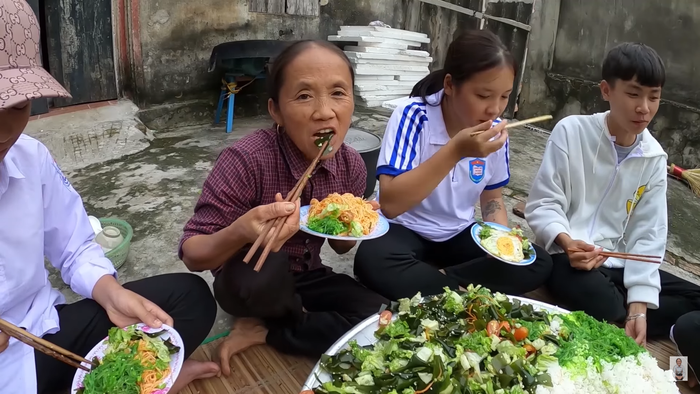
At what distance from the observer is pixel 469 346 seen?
1655mm

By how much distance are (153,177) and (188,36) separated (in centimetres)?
240

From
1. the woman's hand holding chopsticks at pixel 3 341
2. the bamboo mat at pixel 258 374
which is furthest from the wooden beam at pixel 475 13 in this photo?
the woman's hand holding chopsticks at pixel 3 341

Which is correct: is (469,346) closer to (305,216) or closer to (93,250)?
(305,216)

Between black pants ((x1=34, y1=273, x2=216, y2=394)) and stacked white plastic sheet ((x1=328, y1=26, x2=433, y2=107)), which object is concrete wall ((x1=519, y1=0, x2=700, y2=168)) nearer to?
stacked white plastic sheet ((x1=328, y1=26, x2=433, y2=107))

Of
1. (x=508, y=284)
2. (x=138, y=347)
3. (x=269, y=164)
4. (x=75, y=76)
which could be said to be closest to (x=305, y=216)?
(x=269, y=164)

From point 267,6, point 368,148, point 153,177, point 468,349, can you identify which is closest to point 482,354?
point 468,349

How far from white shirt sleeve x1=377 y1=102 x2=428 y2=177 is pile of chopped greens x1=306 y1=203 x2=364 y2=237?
20.1 inches

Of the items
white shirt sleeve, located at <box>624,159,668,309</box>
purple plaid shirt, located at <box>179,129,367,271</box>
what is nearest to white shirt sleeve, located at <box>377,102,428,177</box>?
purple plaid shirt, located at <box>179,129,367,271</box>

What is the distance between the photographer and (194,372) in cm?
210

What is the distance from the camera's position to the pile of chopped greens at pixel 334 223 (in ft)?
6.77

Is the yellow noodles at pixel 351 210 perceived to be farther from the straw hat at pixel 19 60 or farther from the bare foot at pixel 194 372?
the straw hat at pixel 19 60

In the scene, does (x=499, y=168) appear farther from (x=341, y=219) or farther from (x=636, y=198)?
(x=341, y=219)

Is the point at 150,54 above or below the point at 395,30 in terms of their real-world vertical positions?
below

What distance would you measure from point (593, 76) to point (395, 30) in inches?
126
